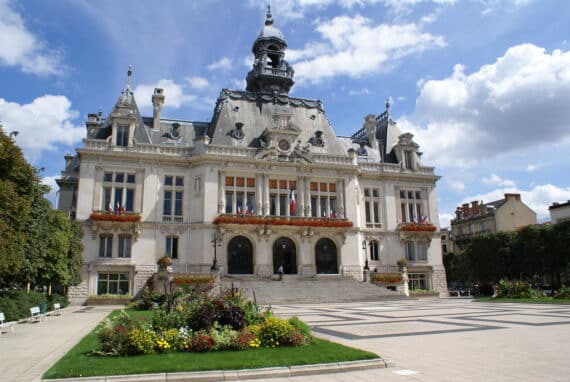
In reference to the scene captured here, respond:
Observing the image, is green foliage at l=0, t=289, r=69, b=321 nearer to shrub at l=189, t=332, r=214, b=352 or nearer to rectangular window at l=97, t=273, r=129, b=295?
shrub at l=189, t=332, r=214, b=352

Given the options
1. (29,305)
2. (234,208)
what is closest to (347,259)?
(234,208)

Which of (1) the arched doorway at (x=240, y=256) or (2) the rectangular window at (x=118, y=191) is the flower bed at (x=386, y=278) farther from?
(2) the rectangular window at (x=118, y=191)

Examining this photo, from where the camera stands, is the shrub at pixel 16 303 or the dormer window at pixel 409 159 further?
the dormer window at pixel 409 159

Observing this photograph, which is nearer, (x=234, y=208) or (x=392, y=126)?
(x=234, y=208)

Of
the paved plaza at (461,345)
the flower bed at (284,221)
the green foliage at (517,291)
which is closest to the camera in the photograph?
the paved plaza at (461,345)

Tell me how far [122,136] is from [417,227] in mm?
35129

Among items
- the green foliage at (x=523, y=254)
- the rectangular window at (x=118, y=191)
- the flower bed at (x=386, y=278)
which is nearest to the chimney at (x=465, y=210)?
the green foliage at (x=523, y=254)

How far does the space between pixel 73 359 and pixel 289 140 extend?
138 ft

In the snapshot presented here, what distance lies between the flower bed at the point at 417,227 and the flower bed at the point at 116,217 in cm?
3021

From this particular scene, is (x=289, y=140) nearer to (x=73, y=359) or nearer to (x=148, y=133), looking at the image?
(x=148, y=133)

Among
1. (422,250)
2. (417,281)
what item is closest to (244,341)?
(417,281)

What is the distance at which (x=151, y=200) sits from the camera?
47812mm

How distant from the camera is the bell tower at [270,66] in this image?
60219mm

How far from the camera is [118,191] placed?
157 feet
